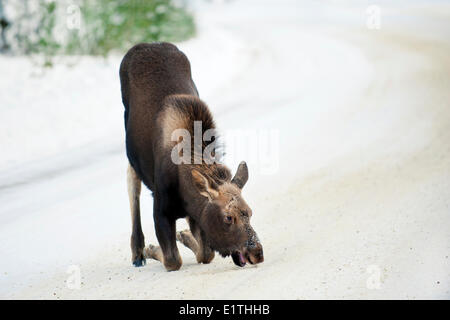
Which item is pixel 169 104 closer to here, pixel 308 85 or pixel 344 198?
pixel 344 198

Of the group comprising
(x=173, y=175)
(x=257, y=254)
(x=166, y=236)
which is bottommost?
(x=166, y=236)

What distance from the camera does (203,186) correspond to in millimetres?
6793

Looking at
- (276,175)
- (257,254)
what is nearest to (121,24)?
(276,175)

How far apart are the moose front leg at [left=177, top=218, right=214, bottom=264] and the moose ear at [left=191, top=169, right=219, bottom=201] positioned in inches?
22.7

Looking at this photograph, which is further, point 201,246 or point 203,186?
point 201,246

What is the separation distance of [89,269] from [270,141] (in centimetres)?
662

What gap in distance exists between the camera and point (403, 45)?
1001 inches

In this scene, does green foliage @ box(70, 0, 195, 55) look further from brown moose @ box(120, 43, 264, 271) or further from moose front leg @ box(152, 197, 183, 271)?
moose front leg @ box(152, 197, 183, 271)

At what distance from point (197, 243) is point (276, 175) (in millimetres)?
4095

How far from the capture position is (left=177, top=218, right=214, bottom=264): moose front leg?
7430mm

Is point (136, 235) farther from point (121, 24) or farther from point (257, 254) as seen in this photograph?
point (121, 24)

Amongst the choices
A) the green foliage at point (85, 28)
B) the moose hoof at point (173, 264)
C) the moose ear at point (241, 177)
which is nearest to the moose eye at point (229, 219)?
the moose ear at point (241, 177)

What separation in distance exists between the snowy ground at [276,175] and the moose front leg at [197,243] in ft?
0.43

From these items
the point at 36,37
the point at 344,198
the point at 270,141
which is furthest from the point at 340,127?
the point at 36,37
